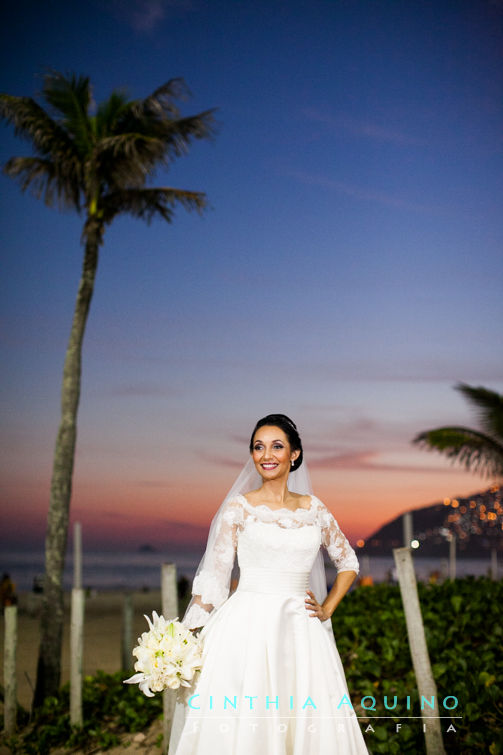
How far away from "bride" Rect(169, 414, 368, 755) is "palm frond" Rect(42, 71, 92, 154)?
7463 millimetres

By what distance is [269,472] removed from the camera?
14.7 ft

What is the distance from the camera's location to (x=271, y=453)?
4.52 meters

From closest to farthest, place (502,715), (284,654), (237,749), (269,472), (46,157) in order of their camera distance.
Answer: (237,749), (284,654), (269,472), (502,715), (46,157)

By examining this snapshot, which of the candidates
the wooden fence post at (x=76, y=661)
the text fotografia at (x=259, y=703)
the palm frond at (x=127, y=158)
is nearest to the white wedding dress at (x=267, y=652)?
the text fotografia at (x=259, y=703)

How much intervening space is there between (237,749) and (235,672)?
392mm

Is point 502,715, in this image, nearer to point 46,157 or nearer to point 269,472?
point 269,472

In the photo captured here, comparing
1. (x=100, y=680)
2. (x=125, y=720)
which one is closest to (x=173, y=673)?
(x=125, y=720)

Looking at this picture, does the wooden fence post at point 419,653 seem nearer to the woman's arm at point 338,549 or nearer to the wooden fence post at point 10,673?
the woman's arm at point 338,549

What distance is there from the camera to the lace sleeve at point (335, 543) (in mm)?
4520

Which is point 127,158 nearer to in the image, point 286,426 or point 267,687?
point 286,426

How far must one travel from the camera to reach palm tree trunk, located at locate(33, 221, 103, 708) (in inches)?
366

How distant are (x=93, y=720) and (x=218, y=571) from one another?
4.74 metres

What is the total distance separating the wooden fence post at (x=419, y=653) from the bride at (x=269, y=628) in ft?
4.27

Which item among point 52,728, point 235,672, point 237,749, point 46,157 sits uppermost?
point 46,157
